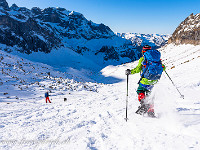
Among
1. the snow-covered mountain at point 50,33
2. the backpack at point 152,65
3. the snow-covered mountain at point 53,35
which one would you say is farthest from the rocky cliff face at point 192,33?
the snow-covered mountain at point 50,33

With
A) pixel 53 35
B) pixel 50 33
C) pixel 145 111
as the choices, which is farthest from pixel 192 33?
pixel 50 33

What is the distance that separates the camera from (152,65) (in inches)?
147

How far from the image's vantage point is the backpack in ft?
12.1

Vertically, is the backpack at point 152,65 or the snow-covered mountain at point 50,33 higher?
the snow-covered mountain at point 50,33

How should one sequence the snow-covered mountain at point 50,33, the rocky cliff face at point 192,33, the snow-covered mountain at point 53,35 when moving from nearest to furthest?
the rocky cliff face at point 192,33 → the snow-covered mountain at point 53,35 → the snow-covered mountain at point 50,33

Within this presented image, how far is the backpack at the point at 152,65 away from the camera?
12.1 feet

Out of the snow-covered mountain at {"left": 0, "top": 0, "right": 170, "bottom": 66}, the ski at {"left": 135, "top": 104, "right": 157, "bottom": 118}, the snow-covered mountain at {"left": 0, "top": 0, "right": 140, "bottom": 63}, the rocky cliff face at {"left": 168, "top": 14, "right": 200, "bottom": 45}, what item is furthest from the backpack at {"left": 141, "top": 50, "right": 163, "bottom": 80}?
the snow-covered mountain at {"left": 0, "top": 0, "right": 140, "bottom": 63}

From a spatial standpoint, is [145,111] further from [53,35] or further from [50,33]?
[50,33]

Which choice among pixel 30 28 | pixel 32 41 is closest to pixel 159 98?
pixel 32 41

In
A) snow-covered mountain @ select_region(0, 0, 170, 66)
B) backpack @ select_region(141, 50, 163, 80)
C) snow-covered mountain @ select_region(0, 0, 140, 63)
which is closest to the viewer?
backpack @ select_region(141, 50, 163, 80)

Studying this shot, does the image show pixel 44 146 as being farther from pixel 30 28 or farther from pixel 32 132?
pixel 30 28

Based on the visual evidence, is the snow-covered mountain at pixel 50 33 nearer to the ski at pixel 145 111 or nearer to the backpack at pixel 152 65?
the ski at pixel 145 111

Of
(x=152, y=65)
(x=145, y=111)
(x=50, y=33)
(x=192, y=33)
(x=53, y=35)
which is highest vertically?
(x=50, y=33)

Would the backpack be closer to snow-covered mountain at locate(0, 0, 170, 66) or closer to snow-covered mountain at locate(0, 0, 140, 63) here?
snow-covered mountain at locate(0, 0, 170, 66)
